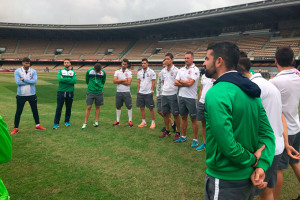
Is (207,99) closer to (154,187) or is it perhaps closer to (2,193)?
(2,193)

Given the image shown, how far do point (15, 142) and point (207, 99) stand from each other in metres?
5.49

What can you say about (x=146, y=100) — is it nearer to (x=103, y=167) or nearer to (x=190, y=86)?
(x=190, y=86)

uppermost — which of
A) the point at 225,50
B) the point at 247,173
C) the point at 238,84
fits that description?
the point at 225,50

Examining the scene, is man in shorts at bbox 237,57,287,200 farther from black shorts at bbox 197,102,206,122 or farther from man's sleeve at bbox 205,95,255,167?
black shorts at bbox 197,102,206,122

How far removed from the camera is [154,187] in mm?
3393

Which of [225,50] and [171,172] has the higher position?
[225,50]

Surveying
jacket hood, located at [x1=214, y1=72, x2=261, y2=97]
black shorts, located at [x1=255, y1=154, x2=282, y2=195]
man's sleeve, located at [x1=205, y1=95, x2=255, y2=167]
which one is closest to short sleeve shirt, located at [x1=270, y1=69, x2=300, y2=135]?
black shorts, located at [x1=255, y1=154, x2=282, y2=195]

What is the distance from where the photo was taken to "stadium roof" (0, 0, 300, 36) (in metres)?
30.3

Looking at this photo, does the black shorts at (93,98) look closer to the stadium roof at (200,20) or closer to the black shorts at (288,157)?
the black shorts at (288,157)

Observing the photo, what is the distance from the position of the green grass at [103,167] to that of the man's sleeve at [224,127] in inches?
78.1

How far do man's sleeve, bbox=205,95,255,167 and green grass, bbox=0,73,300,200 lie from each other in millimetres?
1984

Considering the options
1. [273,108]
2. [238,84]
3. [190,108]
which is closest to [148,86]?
[190,108]

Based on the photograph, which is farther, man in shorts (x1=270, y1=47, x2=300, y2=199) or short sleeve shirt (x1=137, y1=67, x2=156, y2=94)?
short sleeve shirt (x1=137, y1=67, x2=156, y2=94)

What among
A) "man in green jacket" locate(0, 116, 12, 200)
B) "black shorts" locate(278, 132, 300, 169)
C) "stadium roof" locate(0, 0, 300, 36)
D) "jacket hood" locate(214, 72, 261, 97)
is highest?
"stadium roof" locate(0, 0, 300, 36)
